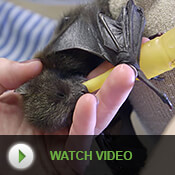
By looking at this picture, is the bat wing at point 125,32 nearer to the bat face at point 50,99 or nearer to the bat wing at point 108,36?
the bat wing at point 108,36

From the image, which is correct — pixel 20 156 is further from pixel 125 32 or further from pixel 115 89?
pixel 125 32

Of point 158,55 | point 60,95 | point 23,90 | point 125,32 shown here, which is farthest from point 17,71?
point 158,55

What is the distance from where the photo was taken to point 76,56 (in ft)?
2.91

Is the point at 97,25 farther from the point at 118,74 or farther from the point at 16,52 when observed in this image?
the point at 16,52

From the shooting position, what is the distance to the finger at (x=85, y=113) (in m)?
0.60

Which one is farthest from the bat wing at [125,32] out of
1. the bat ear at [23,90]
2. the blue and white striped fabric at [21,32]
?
the blue and white striped fabric at [21,32]

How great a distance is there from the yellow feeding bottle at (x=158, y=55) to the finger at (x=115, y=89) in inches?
3.2

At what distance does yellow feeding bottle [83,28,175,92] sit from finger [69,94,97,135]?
11 cm

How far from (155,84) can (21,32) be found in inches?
48.2

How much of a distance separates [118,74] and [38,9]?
1902 millimetres

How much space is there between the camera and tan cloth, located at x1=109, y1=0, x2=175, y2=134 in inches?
28.7

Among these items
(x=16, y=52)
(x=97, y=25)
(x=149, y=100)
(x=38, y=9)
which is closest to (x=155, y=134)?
(x=149, y=100)

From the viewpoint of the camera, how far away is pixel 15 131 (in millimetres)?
921

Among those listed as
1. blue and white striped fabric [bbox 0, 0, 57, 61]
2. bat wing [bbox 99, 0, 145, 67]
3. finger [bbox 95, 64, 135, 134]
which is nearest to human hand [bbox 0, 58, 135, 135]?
finger [bbox 95, 64, 135, 134]
